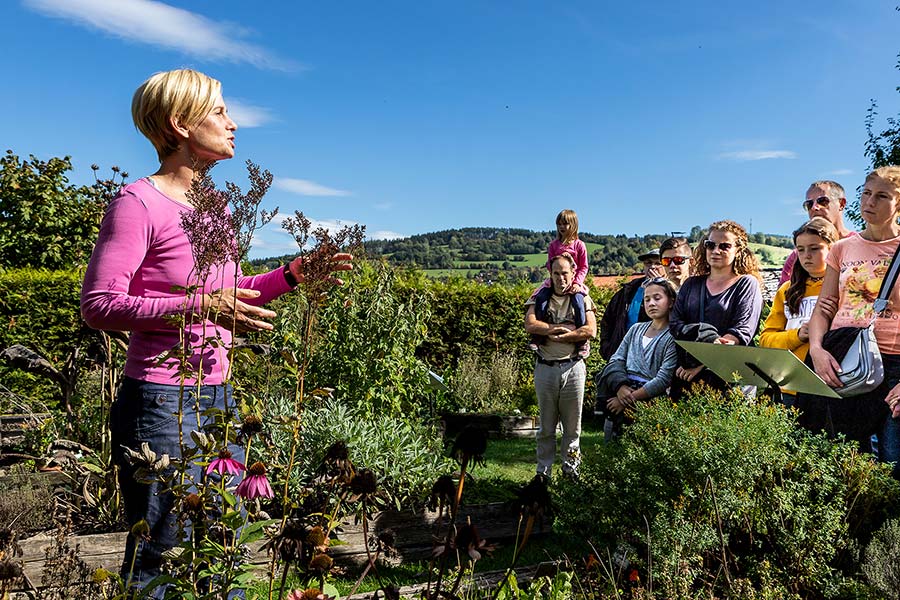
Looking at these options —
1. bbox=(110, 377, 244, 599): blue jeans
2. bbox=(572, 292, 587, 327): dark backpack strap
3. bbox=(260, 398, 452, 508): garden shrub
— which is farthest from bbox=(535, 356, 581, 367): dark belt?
bbox=(110, 377, 244, 599): blue jeans

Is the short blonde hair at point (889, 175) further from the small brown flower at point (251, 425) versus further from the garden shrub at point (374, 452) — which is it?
the small brown flower at point (251, 425)

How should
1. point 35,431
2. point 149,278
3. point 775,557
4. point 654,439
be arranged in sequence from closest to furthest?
point 149,278 < point 775,557 < point 654,439 < point 35,431

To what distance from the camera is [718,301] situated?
4.58m

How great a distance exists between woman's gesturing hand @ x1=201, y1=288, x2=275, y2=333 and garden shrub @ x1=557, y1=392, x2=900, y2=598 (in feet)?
5.99

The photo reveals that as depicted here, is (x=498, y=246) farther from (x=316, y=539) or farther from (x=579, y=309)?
(x=316, y=539)

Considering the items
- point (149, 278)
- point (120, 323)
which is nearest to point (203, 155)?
point (149, 278)

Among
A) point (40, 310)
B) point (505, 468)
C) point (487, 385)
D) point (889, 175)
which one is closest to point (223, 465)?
point (889, 175)

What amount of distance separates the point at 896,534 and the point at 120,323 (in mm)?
2978

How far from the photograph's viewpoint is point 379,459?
4102 mm

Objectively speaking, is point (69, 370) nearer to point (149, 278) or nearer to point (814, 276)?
point (149, 278)

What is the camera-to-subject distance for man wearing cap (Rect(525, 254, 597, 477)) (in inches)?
217

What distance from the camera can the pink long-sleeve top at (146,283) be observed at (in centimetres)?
177

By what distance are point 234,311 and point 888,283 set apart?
3.12 metres

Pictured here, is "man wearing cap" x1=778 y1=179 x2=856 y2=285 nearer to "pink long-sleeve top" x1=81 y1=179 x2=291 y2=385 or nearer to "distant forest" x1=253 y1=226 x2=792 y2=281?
"pink long-sleeve top" x1=81 y1=179 x2=291 y2=385
